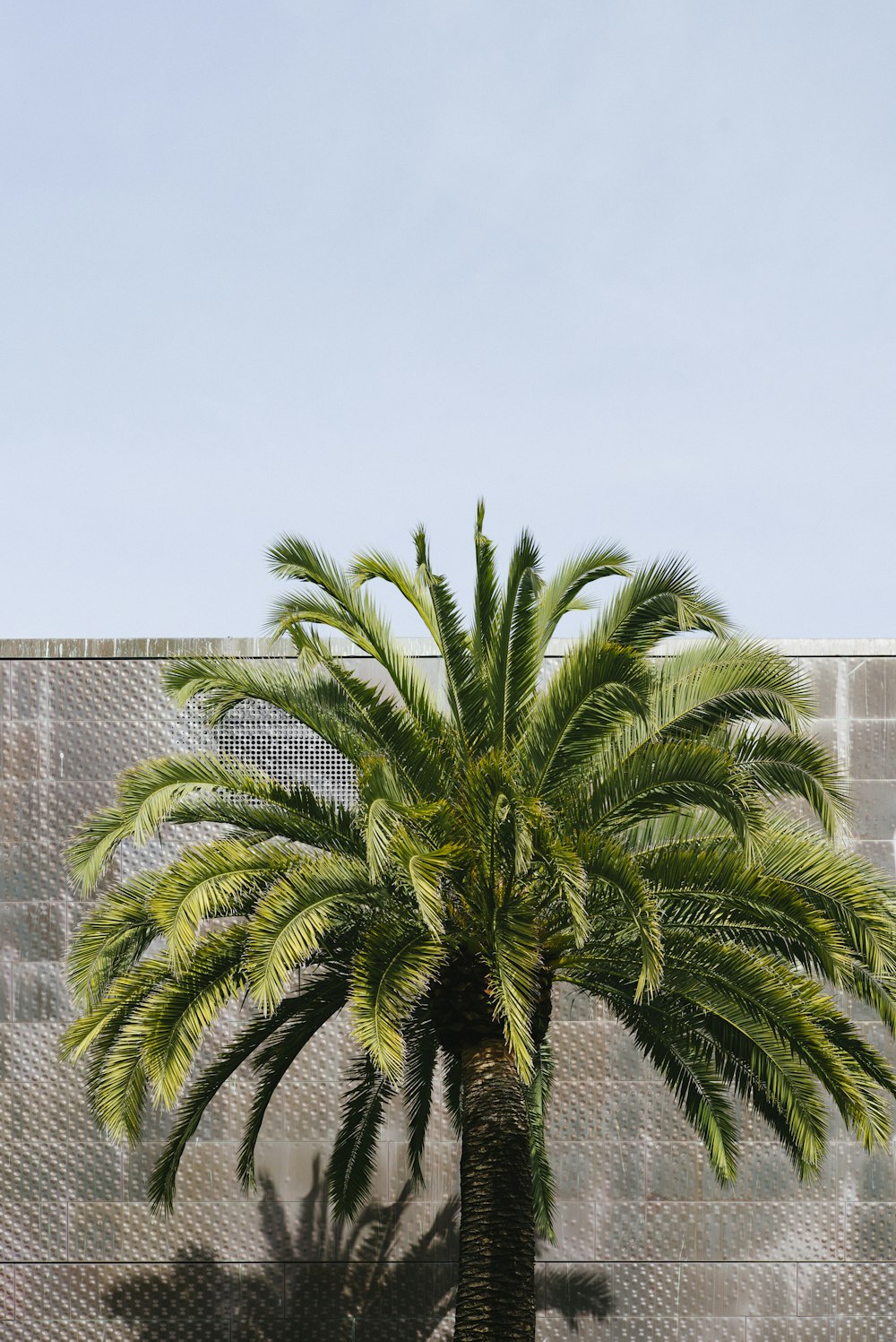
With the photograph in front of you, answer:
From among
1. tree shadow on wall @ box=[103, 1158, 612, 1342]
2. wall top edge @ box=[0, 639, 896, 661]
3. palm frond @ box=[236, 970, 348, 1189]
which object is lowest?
tree shadow on wall @ box=[103, 1158, 612, 1342]

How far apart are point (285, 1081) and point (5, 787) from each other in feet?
13.9

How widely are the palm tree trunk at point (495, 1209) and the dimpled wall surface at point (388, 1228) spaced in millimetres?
4112

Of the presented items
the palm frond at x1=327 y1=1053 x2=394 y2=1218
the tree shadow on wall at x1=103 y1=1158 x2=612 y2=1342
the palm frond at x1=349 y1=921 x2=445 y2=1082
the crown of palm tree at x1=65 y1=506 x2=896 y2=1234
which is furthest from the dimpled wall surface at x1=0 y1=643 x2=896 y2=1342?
the palm frond at x1=349 y1=921 x2=445 y2=1082

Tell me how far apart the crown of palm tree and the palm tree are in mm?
23

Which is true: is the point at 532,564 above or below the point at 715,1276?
above

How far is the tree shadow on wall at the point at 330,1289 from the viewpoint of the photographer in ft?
43.5

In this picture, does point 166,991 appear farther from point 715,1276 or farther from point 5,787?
point 715,1276

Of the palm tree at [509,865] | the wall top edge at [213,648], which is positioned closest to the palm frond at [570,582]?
the palm tree at [509,865]

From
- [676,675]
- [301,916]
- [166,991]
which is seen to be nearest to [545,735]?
[676,675]

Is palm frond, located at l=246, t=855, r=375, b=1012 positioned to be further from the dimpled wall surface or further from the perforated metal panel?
the dimpled wall surface

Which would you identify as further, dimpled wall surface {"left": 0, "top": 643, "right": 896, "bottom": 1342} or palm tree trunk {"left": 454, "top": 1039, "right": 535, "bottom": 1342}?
dimpled wall surface {"left": 0, "top": 643, "right": 896, "bottom": 1342}

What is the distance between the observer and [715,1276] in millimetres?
13336

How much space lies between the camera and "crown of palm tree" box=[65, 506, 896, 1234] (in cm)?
875

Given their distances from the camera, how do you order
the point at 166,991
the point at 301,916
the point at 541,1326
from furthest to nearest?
the point at 541,1326
the point at 166,991
the point at 301,916
